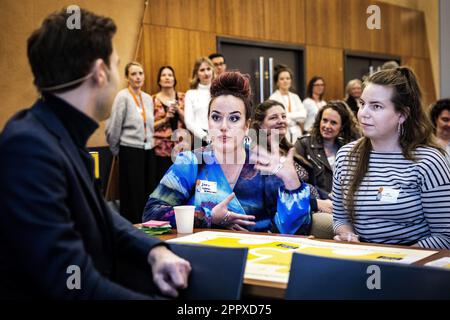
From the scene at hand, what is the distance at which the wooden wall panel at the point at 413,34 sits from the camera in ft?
32.1

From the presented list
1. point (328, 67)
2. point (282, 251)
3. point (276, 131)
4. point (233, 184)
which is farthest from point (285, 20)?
point (282, 251)

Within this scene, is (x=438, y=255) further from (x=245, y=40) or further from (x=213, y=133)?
(x=245, y=40)

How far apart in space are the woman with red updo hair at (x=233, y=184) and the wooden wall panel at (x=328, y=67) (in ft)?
18.9

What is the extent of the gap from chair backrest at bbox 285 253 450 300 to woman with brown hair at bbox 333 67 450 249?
0.85 meters

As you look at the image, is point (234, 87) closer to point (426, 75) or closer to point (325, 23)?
point (325, 23)

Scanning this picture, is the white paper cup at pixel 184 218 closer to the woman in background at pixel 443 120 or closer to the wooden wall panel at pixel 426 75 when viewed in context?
the woman in background at pixel 443 120

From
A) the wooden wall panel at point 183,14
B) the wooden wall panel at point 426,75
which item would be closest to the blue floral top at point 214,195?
the wooden wall panel at point 183,14

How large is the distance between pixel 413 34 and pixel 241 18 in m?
4.39

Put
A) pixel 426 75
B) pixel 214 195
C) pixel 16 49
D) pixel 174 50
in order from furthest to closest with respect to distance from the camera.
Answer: pixel 426 75 → pixel 174 50 → pixel 16 49 → pixel 214 195

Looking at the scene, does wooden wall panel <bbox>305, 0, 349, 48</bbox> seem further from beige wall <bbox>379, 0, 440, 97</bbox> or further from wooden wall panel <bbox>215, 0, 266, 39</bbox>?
beige wall <bbox>379, 0, 440, 97</bbox>

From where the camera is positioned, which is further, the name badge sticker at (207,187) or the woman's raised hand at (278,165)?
the name badge sticker at (207,187)

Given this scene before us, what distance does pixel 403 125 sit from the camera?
226 cm

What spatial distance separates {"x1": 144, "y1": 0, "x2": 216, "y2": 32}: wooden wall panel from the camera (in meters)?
6.25

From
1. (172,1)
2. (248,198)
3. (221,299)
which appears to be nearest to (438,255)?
(221,299)
